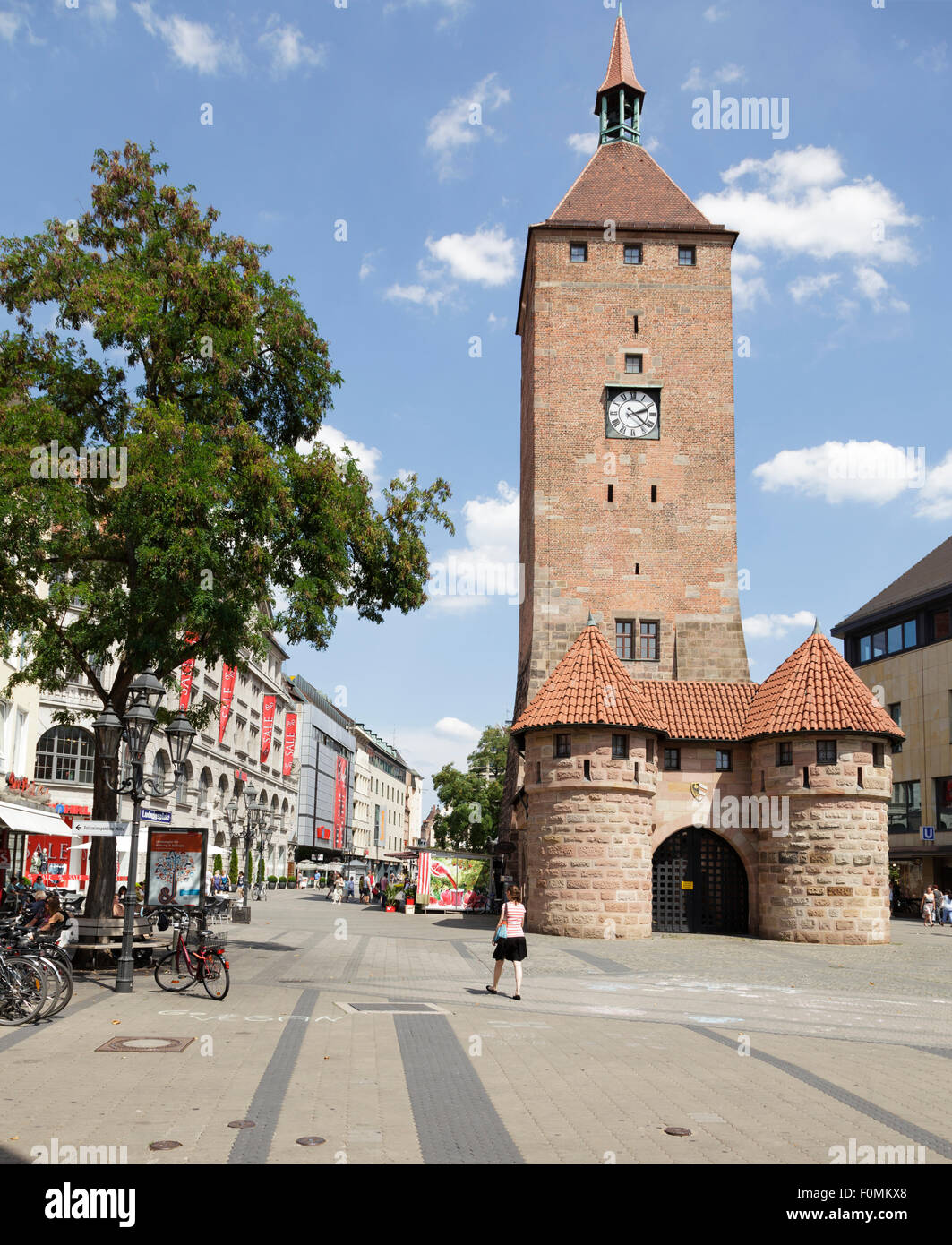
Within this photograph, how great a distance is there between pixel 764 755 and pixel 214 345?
1920 centimetres

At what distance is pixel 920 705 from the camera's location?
5475 cm

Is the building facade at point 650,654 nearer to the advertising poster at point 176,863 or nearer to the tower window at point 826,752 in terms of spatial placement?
the tower window at point 826,752

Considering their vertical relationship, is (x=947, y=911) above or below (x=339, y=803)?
below

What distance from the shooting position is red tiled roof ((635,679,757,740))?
1237 inches

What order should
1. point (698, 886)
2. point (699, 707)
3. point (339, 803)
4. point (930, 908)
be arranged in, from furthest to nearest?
point (339, 803) → point (930, 908) → point (699, 707) → point (698, 886)

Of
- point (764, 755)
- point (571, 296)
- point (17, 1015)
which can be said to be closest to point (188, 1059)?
point (17, 1015)

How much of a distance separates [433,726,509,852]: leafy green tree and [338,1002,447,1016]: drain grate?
46.1 metres

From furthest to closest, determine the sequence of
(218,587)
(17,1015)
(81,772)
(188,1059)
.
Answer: (81,772) < (218,587) < (17,1015) < (188,1059)

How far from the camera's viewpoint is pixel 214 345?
18.2 metres

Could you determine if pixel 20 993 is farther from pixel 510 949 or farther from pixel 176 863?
pixel 176 863

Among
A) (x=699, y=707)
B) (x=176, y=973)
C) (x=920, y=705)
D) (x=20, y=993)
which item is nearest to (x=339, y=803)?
(x=920, y=705)

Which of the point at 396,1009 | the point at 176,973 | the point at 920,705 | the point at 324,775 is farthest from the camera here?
the point at 324,775

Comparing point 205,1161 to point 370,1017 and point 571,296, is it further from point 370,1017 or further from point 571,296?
point 571,296

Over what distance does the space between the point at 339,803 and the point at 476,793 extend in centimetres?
5062
